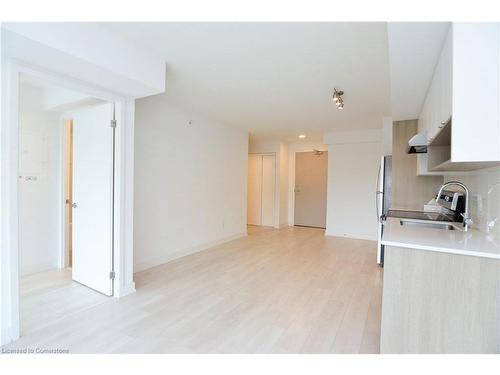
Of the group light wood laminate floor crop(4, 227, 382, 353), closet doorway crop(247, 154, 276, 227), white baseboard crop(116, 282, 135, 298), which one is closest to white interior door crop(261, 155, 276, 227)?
closet doorway crop(247, 154, 276, 227)

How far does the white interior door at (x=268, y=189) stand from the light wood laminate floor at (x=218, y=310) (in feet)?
10.2

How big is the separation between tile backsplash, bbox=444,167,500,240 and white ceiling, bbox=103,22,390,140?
4.23ft

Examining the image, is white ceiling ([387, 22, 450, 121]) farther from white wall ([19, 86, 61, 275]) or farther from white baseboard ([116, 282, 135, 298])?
white wall ([19, 86, 61, 275])

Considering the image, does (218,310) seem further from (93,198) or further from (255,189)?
(255,189)

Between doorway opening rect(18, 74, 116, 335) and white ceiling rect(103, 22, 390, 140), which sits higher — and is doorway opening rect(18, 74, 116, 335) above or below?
below

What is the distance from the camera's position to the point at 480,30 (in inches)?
56.6

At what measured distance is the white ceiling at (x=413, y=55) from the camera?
5.45 feet

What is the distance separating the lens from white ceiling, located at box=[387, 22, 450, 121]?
5.45 feet

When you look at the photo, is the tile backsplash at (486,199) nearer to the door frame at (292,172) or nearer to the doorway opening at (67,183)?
the doorway opening at (67,183)

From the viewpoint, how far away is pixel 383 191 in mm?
3877

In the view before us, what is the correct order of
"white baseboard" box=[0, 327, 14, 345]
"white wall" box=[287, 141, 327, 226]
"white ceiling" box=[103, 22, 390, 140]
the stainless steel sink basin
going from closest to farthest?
1. "white baseboard" box=[0, 327, 14, 345]
2. "white ceiling" box=[103, 22, 390, 140]
3. the stainless steel sink basin
4. "white wall" box=[287, 141, 327, 226]

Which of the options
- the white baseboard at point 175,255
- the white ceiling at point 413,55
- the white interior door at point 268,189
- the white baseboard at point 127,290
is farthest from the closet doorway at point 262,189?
the white baseboard at point 127,290

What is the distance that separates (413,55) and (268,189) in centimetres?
528
